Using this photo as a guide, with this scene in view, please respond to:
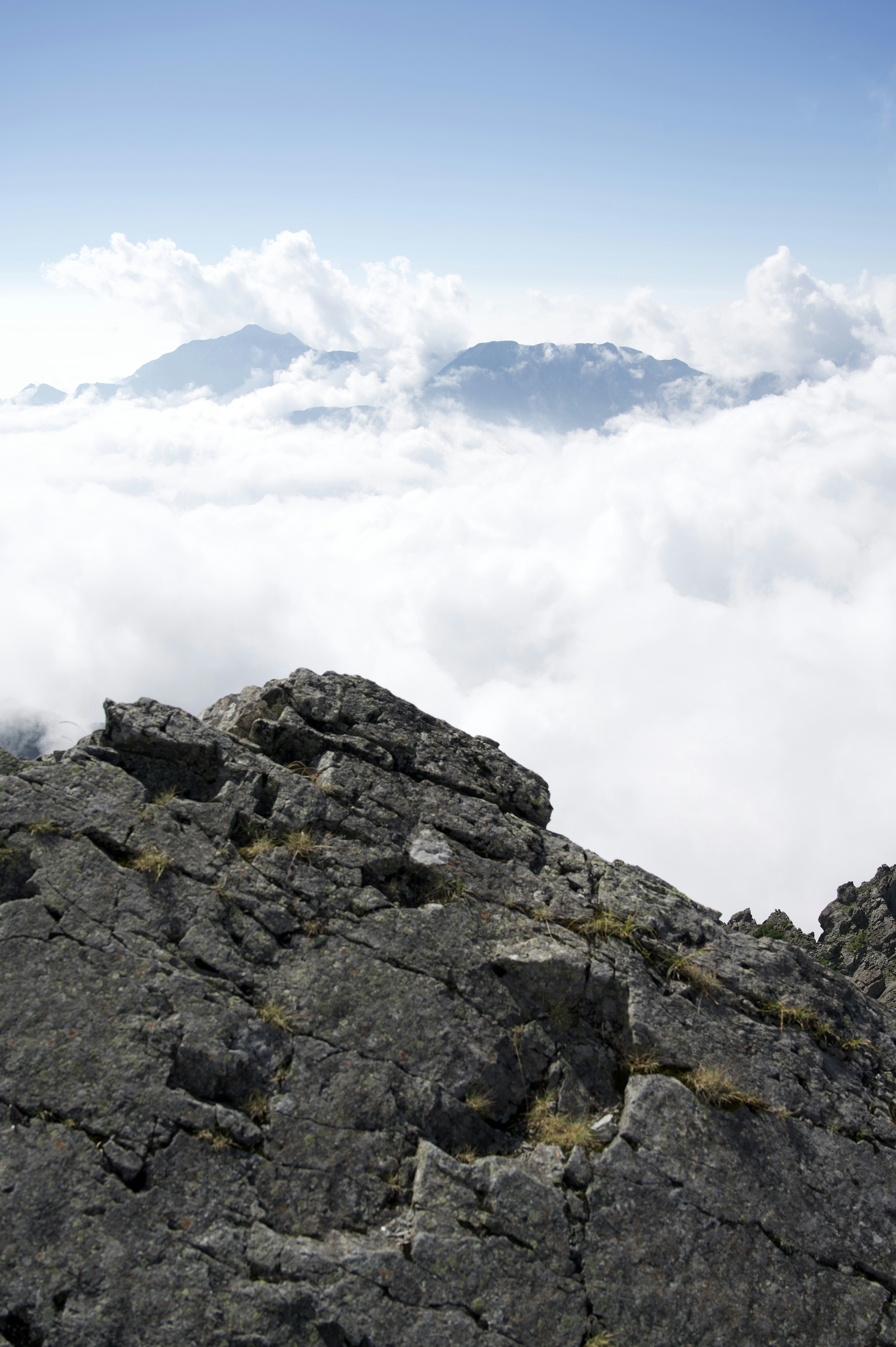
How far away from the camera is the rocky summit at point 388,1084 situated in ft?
32.3

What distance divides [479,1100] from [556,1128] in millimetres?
1505

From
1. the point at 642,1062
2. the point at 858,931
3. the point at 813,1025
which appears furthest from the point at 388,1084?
the point at 858,931

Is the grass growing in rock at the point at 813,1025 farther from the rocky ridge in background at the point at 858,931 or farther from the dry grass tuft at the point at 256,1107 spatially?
the rocky ridge in background at the point at 858,931

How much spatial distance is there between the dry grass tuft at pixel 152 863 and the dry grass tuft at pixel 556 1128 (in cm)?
850

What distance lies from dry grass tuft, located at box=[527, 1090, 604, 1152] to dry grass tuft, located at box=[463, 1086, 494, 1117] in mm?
819

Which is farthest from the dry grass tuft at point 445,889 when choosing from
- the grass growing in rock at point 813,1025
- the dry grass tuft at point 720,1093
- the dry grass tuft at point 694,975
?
the grass growing in rock at point 813,1025

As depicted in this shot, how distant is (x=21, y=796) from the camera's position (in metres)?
13.9

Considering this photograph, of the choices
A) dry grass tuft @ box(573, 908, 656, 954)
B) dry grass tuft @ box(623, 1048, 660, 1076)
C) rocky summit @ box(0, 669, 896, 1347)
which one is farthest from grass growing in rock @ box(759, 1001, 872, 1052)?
dry grass tuft @ box(623, 1048, 660, 1076)

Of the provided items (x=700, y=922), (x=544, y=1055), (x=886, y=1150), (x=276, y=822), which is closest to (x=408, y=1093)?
(x=544, y=1055)

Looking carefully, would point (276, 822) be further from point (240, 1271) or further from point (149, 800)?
point (240, 1271)

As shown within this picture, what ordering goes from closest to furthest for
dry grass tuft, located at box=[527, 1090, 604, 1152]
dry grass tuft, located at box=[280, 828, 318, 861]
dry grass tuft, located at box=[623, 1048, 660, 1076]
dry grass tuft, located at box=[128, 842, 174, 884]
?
dry grass tuft, located at box=[527, 1090, 604, 1152]
dry grass tuft, located at box=[623, 1048, 660, 1076]
dry grass tuft, located at box=[128, 842, 174, 884]
dry grass tuft, located at box=[280, 828, 318, 861]

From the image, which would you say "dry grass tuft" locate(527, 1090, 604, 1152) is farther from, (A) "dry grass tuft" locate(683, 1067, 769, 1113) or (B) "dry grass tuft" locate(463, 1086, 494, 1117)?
(A) "dry grass tuft" locate(683, 1067, 769, 1113)

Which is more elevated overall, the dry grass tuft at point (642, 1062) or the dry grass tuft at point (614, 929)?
the dry grass tuft at point (614, 929)

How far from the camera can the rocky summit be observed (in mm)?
9844
